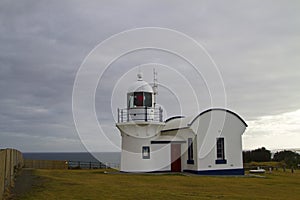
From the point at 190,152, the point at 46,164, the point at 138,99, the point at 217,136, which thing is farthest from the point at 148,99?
the point at 46,164

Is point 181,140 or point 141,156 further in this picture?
point 181,140

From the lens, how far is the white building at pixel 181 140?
2398 cm

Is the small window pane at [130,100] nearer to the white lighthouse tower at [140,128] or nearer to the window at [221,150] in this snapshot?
the white lighthouse tower at [140,128]

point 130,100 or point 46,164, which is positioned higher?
point 130,100

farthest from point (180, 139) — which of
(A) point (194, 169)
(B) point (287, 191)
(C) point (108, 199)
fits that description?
(C) point (108, 199)

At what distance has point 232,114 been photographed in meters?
25.1

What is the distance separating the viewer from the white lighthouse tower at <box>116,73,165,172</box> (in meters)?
24.0

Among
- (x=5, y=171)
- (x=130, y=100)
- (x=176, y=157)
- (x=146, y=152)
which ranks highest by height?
(x=130, y=100)

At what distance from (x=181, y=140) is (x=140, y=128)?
10.5ft

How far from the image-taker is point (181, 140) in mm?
25250

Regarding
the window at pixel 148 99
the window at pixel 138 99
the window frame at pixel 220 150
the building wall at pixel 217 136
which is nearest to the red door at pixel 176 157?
the building wall at pixel 217 136

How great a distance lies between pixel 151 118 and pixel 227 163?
6.02 meters

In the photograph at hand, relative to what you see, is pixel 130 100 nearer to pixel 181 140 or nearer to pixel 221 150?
pixel 181 140

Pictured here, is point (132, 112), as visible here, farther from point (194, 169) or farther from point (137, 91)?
point (194, 169)
